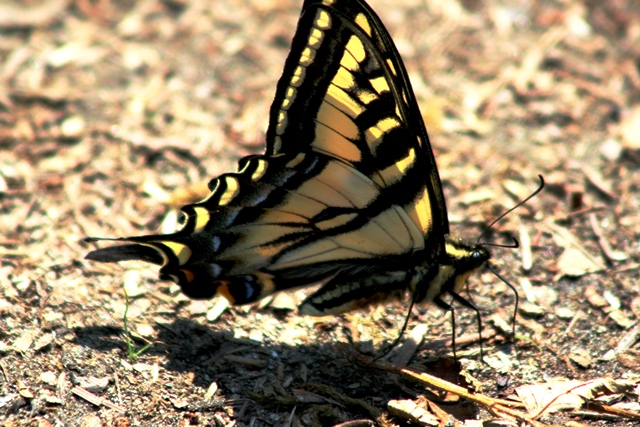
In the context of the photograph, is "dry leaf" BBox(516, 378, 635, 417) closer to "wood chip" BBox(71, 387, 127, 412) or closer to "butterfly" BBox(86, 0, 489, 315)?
"butterfly" BBox(86, 0, 489, 315)

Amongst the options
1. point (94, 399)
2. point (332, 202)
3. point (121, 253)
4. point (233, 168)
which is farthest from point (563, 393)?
point (233, 168)

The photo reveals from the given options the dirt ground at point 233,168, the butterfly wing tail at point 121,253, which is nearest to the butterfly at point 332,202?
the butterfly wing tail at point 121,253

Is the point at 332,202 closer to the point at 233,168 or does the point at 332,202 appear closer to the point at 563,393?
the point at 563,393

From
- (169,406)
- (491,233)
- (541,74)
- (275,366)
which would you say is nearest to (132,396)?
(169,406)

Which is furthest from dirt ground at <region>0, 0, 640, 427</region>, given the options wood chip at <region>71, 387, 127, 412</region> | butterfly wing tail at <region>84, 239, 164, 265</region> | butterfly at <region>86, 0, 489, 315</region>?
butterfly at <region>86, 0, 489, 315</region>

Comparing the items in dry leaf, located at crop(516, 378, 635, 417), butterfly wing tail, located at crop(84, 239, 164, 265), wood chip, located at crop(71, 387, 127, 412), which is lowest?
wood chip, located at crop(71, 387, 127, 412)

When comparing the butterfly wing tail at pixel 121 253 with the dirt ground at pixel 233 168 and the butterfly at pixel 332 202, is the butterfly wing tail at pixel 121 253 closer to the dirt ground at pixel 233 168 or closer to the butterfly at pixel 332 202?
the butterfly at pixel 332 202
